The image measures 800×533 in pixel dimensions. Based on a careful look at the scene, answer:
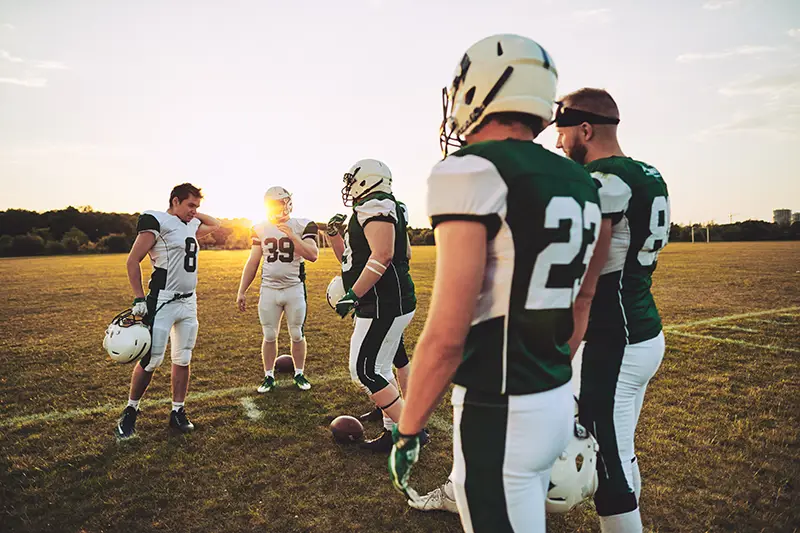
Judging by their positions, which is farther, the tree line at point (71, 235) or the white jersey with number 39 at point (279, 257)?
the tree line at point (71, 235)

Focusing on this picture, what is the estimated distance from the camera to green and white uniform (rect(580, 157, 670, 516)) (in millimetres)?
2467

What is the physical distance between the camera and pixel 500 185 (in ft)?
5.06

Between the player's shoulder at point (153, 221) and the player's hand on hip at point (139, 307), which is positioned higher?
the player's shoulder at point (153, 221)

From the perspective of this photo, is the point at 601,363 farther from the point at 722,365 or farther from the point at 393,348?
the point at 722,365

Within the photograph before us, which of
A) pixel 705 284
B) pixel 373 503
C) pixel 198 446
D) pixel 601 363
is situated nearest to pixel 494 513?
pixel 601 363

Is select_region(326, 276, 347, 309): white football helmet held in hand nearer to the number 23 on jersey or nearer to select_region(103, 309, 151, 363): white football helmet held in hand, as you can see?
select_region(103, 309, 151, 363): white football helmet held in hand

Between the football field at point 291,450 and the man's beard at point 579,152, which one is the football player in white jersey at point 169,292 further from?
the man's beard at point 579,152

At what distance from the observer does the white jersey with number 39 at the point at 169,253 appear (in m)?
5.11

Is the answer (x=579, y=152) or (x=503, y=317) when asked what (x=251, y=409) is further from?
(x=503, y=317)

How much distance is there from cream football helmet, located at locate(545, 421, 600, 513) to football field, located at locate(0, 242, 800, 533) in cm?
160

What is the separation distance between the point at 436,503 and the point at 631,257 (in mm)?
2257

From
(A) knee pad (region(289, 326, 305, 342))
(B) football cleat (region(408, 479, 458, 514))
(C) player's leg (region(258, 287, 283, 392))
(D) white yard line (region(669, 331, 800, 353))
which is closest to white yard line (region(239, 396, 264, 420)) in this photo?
(C) player's leg (region(258, 287, 283, 392))

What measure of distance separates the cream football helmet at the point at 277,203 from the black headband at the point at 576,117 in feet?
14.2

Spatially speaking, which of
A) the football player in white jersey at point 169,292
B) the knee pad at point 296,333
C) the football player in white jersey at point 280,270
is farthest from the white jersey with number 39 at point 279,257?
the football player in white jersey at point 169,292
